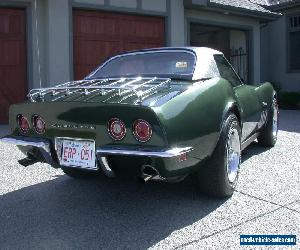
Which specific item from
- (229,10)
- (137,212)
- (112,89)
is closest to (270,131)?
(137,212)

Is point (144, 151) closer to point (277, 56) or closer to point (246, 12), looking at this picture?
point (246, 12)

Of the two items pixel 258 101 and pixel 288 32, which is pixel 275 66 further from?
pixel 258 101

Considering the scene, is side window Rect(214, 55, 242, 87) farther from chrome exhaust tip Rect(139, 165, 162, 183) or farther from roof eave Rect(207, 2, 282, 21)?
roof eave Rect(207, 2, 282, 21)

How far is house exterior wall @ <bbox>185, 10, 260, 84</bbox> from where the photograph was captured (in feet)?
38.8

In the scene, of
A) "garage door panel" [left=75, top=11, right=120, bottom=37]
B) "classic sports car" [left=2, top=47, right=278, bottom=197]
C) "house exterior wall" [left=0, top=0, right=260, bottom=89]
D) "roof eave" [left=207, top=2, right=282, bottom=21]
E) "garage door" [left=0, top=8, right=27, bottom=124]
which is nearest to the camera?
"classic sports car" [left=2, top=47, right=278, bottom=197]

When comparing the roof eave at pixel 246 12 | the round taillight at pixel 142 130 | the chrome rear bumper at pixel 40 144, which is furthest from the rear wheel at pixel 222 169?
the roof eave at pixel 246 12

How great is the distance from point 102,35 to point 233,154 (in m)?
6.68

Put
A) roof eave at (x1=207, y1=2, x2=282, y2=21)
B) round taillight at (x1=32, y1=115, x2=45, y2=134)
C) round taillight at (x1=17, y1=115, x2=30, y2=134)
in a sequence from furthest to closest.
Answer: roof eave at (x1=207, y1=2, x2=282, y2=21) → round taillight at (x1=17, y1=115, x2=30, y2=134) → round taillight at (x1=32, y1=115, x2=45, y2=134)

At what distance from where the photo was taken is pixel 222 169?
3473 millimetres

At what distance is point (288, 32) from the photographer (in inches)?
589

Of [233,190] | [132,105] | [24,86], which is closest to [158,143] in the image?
[132,105]

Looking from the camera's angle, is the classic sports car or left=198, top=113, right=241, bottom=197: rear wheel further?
left=198, top=113, right=241, bottom=197: rear wheel

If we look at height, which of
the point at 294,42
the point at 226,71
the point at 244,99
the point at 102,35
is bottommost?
the point at 244,99

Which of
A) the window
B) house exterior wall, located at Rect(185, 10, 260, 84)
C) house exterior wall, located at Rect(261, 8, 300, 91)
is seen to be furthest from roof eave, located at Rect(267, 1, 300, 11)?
house exterior wall, located at Rect(185, 10, 260, 84)
